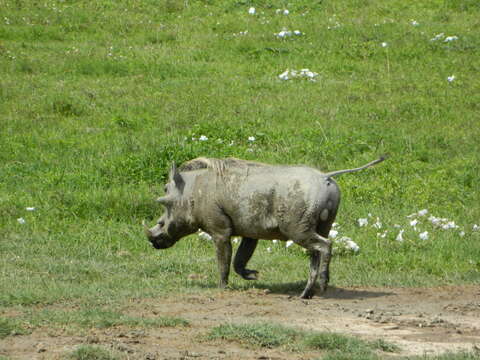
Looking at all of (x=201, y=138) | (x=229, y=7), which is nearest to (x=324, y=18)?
(x=229, y=7)

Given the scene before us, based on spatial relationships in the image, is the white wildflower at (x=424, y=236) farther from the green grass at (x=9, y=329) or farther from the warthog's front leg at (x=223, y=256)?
the green grass at (x=9, y=329)

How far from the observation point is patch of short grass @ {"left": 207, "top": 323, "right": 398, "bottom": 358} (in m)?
5.93

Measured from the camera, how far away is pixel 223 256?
8453 mm

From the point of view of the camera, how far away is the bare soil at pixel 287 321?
5.80m

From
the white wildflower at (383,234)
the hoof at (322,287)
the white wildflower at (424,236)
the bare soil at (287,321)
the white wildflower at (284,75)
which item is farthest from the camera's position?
the white wildflower at (284,75)

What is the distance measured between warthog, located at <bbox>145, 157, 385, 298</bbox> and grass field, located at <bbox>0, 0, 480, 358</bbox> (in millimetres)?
518

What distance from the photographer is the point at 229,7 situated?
1900 centimetres

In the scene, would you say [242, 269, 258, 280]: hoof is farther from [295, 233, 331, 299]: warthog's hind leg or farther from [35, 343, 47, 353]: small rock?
[35, 343, 47, 353]: small rock

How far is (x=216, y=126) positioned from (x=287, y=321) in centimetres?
675

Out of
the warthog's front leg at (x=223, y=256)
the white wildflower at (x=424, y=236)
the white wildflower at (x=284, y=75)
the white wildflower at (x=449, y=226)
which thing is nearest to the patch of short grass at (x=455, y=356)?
the warthog's front leg at (x=223, y=256)

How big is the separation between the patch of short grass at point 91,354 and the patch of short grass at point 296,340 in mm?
858

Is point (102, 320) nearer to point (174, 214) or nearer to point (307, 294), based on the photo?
point (307, 294)

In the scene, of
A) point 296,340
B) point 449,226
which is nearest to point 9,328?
point 296,340

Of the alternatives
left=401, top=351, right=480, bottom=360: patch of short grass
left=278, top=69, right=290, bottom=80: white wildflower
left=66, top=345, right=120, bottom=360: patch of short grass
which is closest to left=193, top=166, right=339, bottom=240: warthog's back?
left=401, top=351, right=480, bottom=360: patch of short grass
